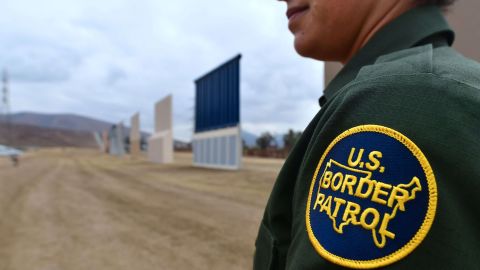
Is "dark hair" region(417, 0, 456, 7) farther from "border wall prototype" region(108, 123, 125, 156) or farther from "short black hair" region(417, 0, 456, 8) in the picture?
"border wall prototype" region(108, 123, 125, 156)

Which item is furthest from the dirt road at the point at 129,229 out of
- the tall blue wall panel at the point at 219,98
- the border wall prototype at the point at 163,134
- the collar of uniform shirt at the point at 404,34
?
the border wall prototype at the point at 163,134

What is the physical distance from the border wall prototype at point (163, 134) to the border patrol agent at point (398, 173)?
19.8 metres

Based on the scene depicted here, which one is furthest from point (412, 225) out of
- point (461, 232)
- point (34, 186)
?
point (34, 186)

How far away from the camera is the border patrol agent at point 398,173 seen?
0.44 metres

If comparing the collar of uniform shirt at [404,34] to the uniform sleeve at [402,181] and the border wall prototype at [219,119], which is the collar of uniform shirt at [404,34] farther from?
the border wall prototype at [219,119]

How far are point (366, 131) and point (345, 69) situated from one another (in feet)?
1.28

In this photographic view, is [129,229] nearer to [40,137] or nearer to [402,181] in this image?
[402,181]

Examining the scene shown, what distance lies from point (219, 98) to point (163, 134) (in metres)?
6.96

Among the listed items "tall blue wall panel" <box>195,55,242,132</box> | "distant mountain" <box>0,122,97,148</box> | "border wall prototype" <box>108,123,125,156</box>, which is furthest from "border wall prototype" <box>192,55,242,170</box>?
"distant mountain" <box>0,122,97,148</box>

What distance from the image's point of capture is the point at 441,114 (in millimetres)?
477

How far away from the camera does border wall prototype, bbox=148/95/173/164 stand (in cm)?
2012

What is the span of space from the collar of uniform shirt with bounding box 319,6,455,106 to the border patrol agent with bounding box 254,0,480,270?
0.14 m

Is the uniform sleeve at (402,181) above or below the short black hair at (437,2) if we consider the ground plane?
below

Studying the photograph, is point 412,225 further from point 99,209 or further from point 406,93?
point 99,209
